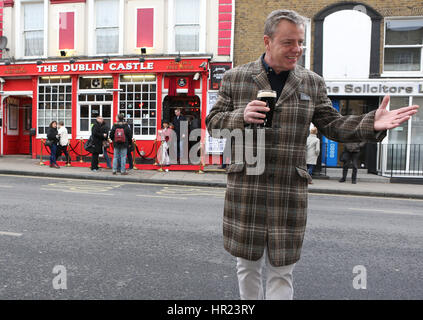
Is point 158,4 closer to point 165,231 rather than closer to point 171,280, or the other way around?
point 165,231

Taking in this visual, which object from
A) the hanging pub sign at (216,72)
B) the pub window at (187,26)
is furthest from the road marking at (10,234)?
the pub window at (187,26)

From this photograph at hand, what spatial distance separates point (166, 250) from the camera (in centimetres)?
455

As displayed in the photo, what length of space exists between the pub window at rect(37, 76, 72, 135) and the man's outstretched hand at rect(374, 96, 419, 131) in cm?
1613

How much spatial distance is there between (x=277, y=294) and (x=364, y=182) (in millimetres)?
11407

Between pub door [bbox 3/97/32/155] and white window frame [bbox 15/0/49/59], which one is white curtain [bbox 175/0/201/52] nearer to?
white window frame [bbox 15/0/49/59]

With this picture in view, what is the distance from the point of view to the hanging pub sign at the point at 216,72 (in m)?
15.0

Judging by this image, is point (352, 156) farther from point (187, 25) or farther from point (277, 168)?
point (277, 168)

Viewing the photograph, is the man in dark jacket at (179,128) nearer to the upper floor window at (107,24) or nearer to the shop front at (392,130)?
the upper floor window at (107,24)

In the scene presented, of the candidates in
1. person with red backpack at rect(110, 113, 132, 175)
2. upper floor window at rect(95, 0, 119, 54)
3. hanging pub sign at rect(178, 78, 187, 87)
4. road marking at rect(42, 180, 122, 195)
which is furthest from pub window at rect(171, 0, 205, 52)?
road marking at rect(42, 180, 122, 195)

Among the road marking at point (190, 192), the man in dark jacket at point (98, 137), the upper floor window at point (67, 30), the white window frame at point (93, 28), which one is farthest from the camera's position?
the upper floor window at point (67, 30)

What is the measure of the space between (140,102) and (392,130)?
410 inches

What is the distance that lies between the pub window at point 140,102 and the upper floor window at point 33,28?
4575 mm

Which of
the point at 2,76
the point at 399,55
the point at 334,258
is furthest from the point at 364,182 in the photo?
the point at 2,76
